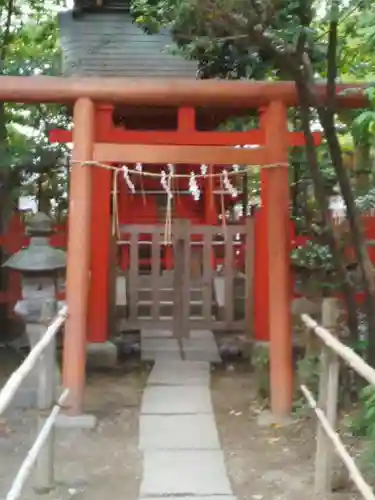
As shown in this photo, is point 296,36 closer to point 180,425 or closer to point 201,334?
point 180,425

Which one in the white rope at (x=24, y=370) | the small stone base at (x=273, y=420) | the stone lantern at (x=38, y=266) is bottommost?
the small stone base at (x=273, y=420)

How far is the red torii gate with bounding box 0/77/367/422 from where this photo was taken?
18.6ft

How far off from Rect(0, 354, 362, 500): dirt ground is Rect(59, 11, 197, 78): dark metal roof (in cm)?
272

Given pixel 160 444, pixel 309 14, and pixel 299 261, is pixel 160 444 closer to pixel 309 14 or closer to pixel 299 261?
pixel 299 261

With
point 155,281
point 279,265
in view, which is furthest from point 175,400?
point 155,281

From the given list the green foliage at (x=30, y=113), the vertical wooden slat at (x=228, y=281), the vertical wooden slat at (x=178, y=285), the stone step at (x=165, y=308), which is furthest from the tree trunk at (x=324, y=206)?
the stone step at (x=165, y=308)

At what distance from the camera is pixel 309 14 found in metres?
4.73

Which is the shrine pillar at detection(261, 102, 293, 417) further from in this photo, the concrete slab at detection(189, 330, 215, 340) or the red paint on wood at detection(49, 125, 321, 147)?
the concrete slab at detection(189, 330, 215, 340)

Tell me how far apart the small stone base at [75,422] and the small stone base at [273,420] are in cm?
118

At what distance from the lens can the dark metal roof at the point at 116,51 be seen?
684cm

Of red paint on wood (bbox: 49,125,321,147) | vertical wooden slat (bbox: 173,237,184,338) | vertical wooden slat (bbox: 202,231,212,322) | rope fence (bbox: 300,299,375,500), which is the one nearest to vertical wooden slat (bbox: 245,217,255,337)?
vertical wooden slat (bbox: 202,231,212,322)

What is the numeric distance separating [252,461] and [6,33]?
19.7ft

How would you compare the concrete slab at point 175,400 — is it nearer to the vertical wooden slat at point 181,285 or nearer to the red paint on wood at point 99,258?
the red paint on wood at point 99,258

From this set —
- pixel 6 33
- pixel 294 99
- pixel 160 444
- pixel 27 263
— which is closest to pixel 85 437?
pixel 160 444
